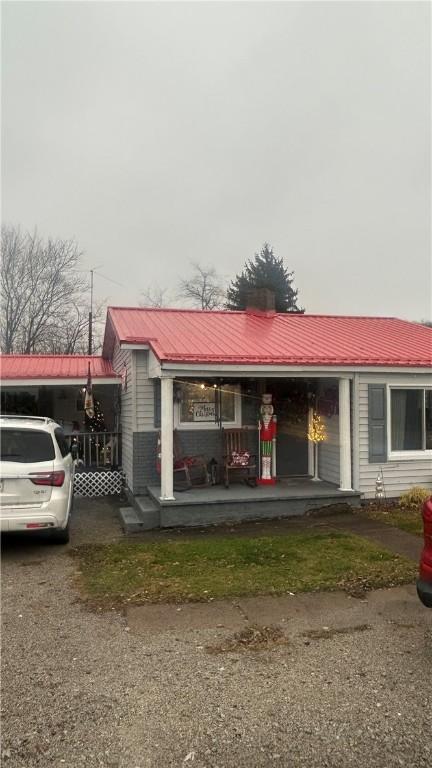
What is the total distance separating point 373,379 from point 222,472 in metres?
3.34

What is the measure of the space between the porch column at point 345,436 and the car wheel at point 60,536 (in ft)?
15.8

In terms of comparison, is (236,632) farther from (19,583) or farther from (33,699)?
(19,583)

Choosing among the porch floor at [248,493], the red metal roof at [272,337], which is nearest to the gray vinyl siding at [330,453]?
the porch floor at [248,493]

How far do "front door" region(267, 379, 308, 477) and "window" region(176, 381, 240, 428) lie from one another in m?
0.89

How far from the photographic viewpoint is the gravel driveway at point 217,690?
286cm

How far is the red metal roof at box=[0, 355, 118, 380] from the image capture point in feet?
42.2

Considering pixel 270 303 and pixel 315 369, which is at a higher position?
pixel 270 303

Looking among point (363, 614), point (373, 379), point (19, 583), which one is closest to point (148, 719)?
point (363, 614)

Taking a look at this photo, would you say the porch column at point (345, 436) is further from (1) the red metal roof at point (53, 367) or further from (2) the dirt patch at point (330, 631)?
(1) the red metal roof at point (53, 367)

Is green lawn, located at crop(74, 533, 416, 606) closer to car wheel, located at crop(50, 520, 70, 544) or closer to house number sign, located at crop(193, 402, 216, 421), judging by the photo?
car wheel, located at crop(50, 520, 70, 544)

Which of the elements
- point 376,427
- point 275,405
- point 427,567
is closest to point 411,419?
point 376,427

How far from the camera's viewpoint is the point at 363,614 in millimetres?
4809

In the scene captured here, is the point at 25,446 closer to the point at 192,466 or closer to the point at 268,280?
the point at 192,466

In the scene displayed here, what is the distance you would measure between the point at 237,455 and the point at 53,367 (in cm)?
675
